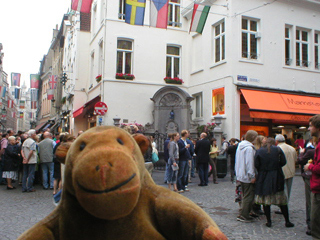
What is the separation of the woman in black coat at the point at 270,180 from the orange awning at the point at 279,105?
8.95 m

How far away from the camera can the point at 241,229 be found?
17.5ft

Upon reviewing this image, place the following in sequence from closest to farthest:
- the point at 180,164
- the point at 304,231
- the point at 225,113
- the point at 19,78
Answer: the point at 304,231
the point at 180,164
the point at 225,113
the point at 19,78

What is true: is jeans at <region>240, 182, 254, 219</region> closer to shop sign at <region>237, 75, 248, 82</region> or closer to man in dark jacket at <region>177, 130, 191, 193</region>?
man in dark jacket at <region>177, 130, 191, 193</region>

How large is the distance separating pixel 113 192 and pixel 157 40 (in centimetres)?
1778

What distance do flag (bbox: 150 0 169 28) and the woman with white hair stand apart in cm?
644

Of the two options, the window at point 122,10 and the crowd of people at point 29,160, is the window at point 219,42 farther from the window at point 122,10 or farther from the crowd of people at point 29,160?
the crowd of people at point 29,160

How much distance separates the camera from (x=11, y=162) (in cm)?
977

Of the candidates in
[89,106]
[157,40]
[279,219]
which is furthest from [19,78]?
[279,219]

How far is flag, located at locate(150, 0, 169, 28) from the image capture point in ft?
38.3

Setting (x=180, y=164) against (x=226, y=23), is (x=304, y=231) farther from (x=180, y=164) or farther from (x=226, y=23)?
(x=226, y=23)

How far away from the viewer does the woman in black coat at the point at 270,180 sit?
5.45m

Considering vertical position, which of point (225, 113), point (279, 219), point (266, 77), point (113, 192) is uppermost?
point (266, 77)

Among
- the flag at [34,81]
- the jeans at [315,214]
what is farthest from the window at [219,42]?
the flag at [34,81]

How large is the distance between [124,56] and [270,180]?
1398cm
